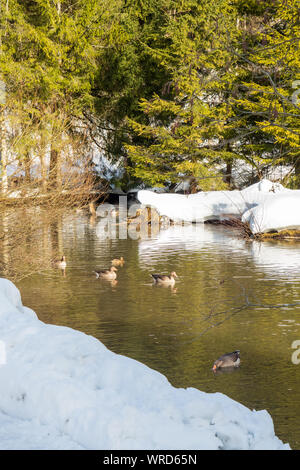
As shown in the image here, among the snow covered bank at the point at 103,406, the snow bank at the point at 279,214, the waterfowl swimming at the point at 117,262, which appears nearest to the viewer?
the snow covered bank at the point at 103,406

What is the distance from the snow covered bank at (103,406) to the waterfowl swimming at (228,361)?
3238mm

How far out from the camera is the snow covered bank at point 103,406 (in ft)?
14.8

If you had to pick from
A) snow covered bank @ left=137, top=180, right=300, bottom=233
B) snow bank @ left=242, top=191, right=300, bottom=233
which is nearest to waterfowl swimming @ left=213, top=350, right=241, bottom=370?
snow covered bank @ left=137, top=180, right=300, bottom=233

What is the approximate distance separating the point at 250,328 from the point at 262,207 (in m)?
11.7

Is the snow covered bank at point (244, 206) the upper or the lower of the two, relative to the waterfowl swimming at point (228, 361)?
upper

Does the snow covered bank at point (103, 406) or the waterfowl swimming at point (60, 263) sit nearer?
the snow covered bank at point (103, 406)

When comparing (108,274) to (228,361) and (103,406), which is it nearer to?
(228,361)

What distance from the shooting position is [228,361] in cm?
863

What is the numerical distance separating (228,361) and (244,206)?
17828 millimetres

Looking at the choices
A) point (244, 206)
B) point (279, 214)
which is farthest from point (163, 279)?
point (244, 206)

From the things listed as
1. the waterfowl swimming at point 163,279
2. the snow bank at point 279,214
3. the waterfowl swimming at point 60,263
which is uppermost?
the snow bank at point 279,214

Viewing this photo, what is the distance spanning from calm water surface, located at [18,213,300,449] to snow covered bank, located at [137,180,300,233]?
1.33 metres

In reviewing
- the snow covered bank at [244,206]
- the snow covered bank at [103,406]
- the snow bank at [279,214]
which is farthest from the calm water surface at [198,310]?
the snow covered bank at [244,206]

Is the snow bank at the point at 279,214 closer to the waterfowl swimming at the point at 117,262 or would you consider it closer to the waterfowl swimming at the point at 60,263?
the waterfowl swimming at the point at 117,262
